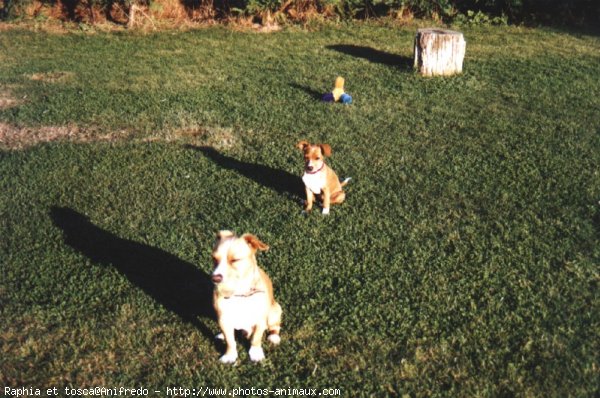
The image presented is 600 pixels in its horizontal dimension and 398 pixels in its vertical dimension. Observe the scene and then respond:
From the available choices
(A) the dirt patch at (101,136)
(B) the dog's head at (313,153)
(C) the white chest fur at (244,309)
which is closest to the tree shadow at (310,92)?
(A) the dirt patch at (101,136)

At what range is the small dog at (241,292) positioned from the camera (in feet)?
11.6

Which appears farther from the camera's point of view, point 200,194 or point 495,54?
point 495,54

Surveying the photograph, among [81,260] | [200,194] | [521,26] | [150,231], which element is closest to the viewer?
[81,260]

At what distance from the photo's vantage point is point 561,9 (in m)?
14.8

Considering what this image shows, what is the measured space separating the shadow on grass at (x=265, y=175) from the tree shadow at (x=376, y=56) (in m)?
5.24

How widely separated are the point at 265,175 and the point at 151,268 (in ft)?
7.54

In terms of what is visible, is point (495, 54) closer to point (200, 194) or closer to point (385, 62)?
point (385, 62)

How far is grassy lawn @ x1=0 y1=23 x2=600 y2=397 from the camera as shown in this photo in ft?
14.0

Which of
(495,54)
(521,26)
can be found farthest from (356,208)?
(521,26)

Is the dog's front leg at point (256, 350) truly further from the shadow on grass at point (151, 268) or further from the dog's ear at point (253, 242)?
the dog's ear at point (253, 242)

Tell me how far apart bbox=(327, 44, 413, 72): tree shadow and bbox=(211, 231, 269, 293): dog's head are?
8586mm

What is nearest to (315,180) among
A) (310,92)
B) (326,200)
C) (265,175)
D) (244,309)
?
(326,200)

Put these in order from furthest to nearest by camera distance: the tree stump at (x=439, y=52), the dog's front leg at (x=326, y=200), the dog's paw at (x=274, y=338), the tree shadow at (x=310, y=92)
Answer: the tree stump at (x=439, y=52) → the tree shadow at (x=310, y=92) → the dog's front leg at (x=326, y=200) → the dog's paw at (x=274, y=338)

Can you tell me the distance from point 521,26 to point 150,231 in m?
12.4
